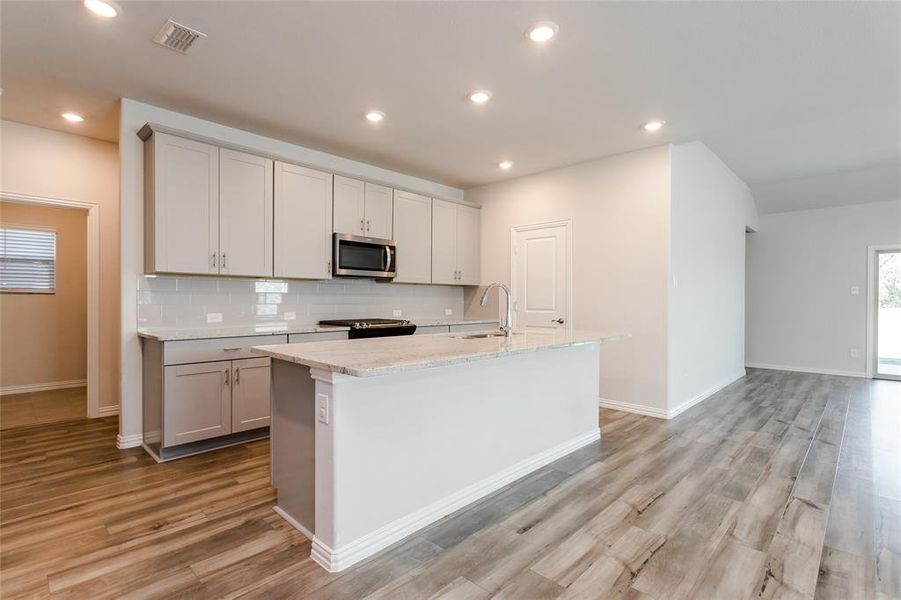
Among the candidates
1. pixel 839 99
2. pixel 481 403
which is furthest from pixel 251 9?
pixel 839 99

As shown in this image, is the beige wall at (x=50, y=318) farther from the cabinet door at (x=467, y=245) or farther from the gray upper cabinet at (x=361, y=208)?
the cabinet door at (x=467, y=245)

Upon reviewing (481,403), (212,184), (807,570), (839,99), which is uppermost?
(839,99)

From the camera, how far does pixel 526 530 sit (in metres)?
2.20

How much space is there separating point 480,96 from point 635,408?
3255 millimetres

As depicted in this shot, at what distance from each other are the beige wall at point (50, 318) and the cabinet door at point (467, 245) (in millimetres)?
4569

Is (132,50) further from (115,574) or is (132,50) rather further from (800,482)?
(800,482)

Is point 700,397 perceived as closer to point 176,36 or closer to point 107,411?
point 176,36

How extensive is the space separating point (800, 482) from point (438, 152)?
12.9 ft

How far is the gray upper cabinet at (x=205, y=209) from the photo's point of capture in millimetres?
3277

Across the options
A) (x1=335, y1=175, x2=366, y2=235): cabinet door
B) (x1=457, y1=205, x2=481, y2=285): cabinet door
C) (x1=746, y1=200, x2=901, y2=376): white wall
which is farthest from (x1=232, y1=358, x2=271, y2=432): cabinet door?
(x1=746, y1=200, x2=901, y2=376): white wall

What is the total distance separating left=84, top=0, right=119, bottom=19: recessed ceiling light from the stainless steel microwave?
7.48 feet

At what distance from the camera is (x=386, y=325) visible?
432 cm

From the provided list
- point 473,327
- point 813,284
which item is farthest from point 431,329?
point 813,284

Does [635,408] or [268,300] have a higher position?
[268,300]
